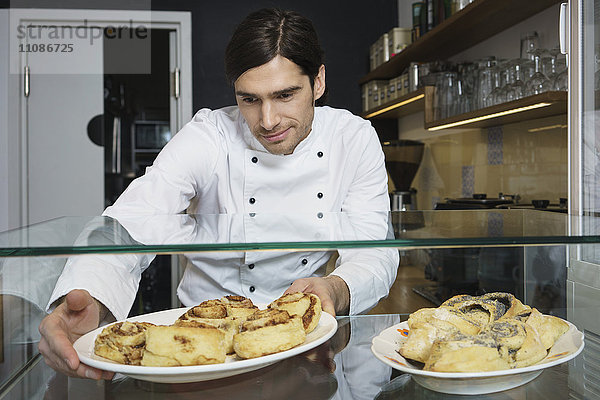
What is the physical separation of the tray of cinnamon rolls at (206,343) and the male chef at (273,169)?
95mm

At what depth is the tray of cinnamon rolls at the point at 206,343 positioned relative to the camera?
53 cm

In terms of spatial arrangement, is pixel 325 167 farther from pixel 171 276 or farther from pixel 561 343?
pixel 561 343

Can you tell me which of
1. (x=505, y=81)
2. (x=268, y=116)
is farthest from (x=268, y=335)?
(x=505, y=81)

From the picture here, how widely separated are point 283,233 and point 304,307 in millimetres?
93

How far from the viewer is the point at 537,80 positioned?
191 centimetres

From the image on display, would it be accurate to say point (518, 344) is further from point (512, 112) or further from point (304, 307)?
point (512, 112)

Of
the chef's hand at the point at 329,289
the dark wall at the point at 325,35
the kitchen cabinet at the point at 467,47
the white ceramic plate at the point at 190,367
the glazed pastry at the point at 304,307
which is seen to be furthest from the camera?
the dark wall at the point at 325,35

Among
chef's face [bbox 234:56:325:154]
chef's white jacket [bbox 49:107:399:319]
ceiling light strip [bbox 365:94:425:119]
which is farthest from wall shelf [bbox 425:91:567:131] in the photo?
chef's face [bbox 234:56:325:154]

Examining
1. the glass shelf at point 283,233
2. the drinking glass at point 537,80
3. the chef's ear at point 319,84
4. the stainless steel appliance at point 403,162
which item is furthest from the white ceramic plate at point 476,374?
the stainless steel appliance at point 403,162

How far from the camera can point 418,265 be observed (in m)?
0.85

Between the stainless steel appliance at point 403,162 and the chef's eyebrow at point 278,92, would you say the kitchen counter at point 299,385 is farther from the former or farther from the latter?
the stainless steel appliance at point 403,162

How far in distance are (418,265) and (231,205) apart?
0.69 m

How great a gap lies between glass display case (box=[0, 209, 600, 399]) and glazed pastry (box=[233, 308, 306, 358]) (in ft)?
0.17

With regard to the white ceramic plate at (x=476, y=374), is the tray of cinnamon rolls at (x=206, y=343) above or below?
above
